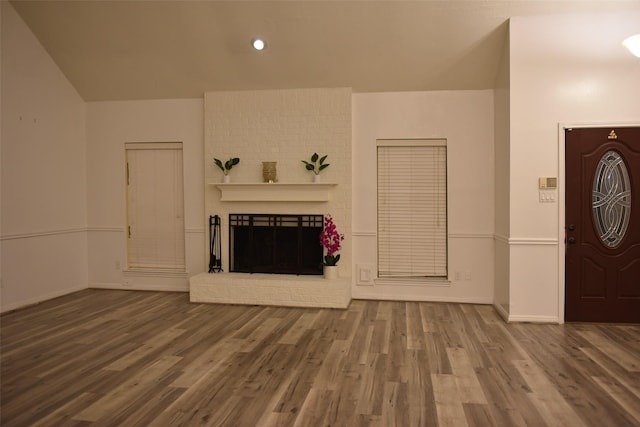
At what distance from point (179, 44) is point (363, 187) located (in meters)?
2.76

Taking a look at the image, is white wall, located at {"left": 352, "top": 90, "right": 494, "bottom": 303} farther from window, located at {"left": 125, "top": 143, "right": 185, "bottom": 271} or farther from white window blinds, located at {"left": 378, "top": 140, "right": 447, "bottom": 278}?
window, located at {"left": 125, "top": 143, "right": 185, "bottom": 271}

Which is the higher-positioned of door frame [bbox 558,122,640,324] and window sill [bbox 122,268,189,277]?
door frame [bbox 558,122,640,324]

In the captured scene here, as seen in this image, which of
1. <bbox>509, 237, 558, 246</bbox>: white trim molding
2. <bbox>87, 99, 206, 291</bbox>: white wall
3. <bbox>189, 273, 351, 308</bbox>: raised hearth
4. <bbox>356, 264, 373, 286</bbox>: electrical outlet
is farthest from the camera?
<bbox>87, 99, 206, 291</bbox>: white wall

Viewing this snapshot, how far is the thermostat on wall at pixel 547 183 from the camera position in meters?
4.73

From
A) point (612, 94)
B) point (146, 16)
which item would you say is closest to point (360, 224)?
point (612, 94)

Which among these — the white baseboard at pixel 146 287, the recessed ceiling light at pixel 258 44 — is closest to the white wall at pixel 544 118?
the recessed ceiling light at pixel 258 44

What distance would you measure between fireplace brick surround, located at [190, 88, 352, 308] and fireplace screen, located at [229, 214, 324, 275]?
98mm

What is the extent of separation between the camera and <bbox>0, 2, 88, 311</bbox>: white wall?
17.1 feet

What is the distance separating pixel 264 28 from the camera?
518 cm

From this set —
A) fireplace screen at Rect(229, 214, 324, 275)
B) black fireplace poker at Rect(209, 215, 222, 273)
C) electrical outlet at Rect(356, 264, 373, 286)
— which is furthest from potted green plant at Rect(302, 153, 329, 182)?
black fireplace poker at Rect(209, 215, 222, 273)

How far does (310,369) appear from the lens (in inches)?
136

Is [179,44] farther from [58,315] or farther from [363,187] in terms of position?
[58,315]

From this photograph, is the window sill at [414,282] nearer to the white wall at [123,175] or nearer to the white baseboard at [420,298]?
the white baseboard at [420,298]

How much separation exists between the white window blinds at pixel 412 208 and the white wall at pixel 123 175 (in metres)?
2.39
